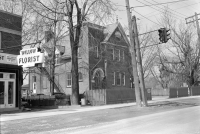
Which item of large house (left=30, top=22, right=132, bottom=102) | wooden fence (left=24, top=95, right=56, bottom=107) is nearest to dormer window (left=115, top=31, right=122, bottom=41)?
large house (left=30, top=22, right=132, bottom=102)

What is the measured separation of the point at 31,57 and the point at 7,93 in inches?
216

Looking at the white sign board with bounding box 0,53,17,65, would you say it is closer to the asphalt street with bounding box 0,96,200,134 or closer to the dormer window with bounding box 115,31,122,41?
the asphalt street with bounding box 0,96,200,134

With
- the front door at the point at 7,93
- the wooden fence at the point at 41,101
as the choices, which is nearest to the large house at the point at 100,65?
the wooden fence at the point at 41,101

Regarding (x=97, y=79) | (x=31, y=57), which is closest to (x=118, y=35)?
(x=97, y=79)

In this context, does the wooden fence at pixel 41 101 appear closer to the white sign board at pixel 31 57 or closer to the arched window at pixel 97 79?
the white sign board at pixel 31 57

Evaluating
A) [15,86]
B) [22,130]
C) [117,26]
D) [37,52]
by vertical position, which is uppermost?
[117,26]

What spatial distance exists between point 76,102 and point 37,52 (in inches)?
398

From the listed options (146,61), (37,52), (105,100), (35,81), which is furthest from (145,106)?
(35,81)

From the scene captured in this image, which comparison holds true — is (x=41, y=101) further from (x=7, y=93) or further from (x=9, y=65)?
(x=9, y=65)

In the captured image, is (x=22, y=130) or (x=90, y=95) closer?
(x=22, y=130)

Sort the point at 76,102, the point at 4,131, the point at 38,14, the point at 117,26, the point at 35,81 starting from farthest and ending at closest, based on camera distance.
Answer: the point at 35,81, the point at 117,26, the point at 76,102, the point at 38,14, the point at 4,131

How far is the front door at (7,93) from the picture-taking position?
18.1 meters

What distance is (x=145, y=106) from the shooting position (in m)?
20.1

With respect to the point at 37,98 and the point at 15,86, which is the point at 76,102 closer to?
the point at 37,98
